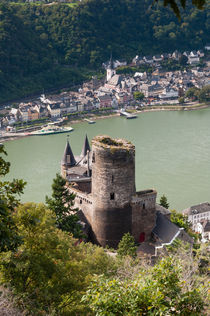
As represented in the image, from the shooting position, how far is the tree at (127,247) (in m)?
14.8

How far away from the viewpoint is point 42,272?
806cm

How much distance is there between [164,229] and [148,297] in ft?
36.9

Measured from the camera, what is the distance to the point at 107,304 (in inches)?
230

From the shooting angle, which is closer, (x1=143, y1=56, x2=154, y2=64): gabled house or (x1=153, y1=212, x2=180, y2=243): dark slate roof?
(x1=153, y1=212, x2=180, y2=243): dark slate roof

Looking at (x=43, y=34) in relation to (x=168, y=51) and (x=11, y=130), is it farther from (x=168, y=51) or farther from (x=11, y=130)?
(x=11, y=130)

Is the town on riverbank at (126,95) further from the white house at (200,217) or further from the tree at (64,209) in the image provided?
the tree at (64,209)

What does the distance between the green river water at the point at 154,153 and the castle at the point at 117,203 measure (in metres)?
8.82

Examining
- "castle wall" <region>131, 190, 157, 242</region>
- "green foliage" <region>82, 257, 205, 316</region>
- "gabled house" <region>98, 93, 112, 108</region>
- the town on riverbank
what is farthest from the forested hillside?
"green foliage" <region>82, 257, 205, 316</region>

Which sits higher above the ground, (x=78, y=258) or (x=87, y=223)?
(x=78, y=258)

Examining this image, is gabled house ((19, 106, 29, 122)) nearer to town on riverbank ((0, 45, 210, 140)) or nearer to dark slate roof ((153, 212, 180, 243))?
town on riverbank ((0, 45, 210, 140))

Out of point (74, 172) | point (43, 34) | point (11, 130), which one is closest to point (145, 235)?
point (74, 172)

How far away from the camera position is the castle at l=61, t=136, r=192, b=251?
1574 cm

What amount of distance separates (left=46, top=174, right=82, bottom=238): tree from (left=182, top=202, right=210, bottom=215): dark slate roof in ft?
28.7

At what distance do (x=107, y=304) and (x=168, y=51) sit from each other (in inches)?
3319
